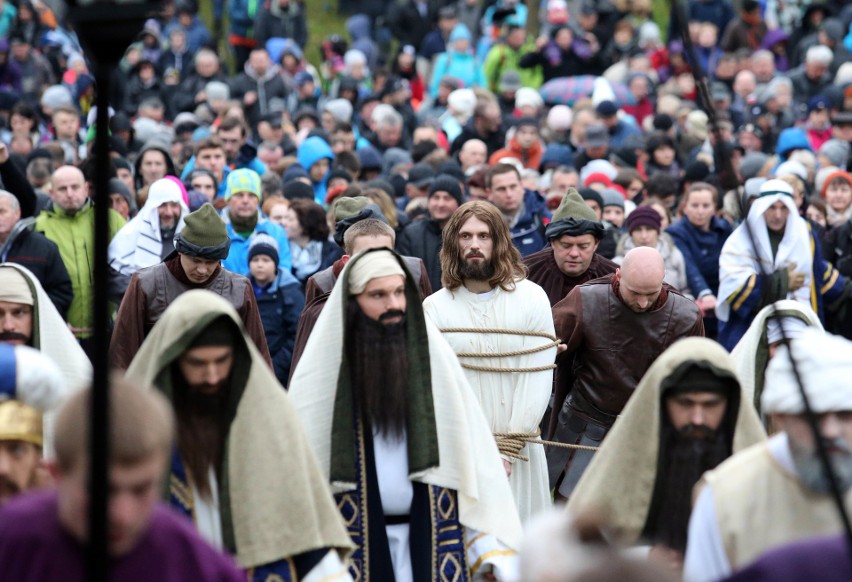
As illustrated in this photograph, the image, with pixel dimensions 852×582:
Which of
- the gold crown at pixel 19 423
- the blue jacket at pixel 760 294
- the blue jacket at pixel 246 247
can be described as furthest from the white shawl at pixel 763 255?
the gold crown at pixel 19 423

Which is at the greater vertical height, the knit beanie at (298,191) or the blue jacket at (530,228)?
the knit beanie at (298,191)

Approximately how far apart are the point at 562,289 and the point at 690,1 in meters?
14.7

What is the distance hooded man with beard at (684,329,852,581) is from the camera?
459 cm

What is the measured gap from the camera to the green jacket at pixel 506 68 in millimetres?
21688

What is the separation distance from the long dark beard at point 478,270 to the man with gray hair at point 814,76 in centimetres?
1244

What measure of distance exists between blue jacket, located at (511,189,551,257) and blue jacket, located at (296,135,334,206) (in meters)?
3.29

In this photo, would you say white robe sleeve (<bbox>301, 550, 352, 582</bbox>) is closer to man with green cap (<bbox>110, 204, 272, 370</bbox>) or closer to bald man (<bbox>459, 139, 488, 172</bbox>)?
man with green cap (<bbox>110, 204, 272, 370</bbox>)

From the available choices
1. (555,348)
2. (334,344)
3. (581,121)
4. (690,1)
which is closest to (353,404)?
(334,344)

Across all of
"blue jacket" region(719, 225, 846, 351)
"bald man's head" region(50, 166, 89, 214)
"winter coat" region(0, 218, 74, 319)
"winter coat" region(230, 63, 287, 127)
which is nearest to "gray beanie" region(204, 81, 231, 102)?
"winter coat" region(230, 63, 287, 127)

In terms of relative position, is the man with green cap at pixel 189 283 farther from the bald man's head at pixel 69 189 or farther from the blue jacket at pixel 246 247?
the blue jacket at pixel 246 247

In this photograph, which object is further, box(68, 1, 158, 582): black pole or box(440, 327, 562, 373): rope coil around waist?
box(440, 327, 562, 373): rope coil around waist

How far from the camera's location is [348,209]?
10445mm

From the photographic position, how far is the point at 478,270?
8.38 m

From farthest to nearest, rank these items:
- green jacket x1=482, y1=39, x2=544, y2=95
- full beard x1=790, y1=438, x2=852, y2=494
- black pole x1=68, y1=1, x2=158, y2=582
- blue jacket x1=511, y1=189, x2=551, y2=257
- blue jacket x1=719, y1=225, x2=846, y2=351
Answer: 1. green jacket x1=482, y1=39, x2=544, y2=95
2. blue jacket x1=511, y1=189, x2=551, y2=257
3. blue jacket x1=719, y1=225, x2=846, y2=351
4. full beard x1=790, y1=438, x2=852, y2=494
5. black pole x1=68, y1=1, x2=158, y2=582
